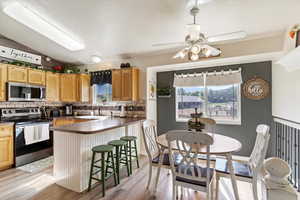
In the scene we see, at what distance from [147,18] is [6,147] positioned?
3.52 m

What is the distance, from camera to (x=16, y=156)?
9.73 ft

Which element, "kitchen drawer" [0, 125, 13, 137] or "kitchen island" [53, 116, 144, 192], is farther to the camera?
"kitchen drawer" [0, 125, 13, 137]

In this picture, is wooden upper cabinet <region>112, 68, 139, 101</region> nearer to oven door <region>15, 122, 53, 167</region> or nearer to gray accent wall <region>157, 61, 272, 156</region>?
gray accent wall <region>157, 61, 272, 156</region>

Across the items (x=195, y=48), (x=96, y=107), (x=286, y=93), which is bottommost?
(x=96, y=107)

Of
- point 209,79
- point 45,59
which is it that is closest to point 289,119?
point 209,79

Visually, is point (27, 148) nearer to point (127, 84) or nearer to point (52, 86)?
point (52, 86)

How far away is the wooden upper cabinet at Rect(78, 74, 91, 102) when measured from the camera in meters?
4.32

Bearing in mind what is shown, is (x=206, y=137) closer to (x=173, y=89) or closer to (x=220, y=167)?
(x=220, y=167)

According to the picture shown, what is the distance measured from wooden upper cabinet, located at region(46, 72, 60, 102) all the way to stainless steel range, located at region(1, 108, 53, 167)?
0.59 meters

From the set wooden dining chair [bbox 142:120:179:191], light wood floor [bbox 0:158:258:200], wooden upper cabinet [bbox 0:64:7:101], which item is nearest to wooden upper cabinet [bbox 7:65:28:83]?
wooden upper cabinet [bbox 0:64:7:101]

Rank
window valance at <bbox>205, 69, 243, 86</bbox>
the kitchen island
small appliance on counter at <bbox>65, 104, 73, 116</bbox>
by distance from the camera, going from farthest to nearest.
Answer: small appliance on counter at <bbox>65, 104, 73, 116</bbox>, window valance at <bbox>205, 69, 243, 86</bbox>, the kitchen island

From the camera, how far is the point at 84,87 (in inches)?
173

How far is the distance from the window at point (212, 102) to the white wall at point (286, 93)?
705 mm

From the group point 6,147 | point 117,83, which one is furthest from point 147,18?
point 6,147
